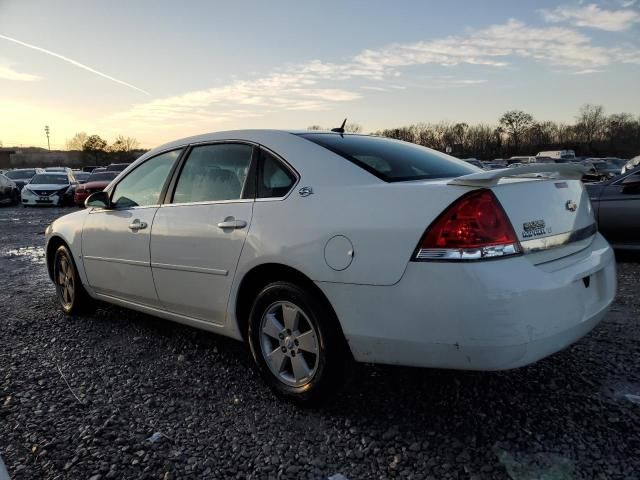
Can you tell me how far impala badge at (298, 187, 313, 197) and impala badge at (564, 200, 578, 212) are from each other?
1.32m

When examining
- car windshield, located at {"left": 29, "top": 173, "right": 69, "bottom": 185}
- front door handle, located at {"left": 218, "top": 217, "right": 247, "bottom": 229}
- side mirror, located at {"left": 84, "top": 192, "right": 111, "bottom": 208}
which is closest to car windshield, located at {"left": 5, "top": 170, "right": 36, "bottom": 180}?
car windshield, located at {"left": 29, "top": 173, "right": 69, "bottom": 185}

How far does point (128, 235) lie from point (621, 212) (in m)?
5.85

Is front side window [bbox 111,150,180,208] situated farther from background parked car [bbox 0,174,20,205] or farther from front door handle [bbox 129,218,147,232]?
background parked car [bbox 0,174,20,205]

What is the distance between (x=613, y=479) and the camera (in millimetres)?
2160

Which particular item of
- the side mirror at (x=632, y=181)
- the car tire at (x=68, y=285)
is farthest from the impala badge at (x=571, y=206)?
the side mirror at (x=632, y=181)

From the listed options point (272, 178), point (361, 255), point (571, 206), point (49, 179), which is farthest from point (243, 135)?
point (49, 179)

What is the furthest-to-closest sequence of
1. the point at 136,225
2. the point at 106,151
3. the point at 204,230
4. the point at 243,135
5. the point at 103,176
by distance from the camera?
→ the point at 106,151 < the point at 103,176 < the point at 136,225 < the point at 243,135 < the point at 204,230

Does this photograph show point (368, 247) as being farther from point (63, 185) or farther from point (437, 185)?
point (63, 185)

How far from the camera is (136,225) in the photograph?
3.84 meters

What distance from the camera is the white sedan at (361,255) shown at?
7.48 feet

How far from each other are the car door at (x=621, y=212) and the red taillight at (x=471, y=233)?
16.9 ft

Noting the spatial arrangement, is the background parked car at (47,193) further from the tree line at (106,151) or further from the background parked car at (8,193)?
the tree line at (106,151)

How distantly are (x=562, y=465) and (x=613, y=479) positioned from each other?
0.63ft

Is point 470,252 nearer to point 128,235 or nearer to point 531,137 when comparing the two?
point 128,235
